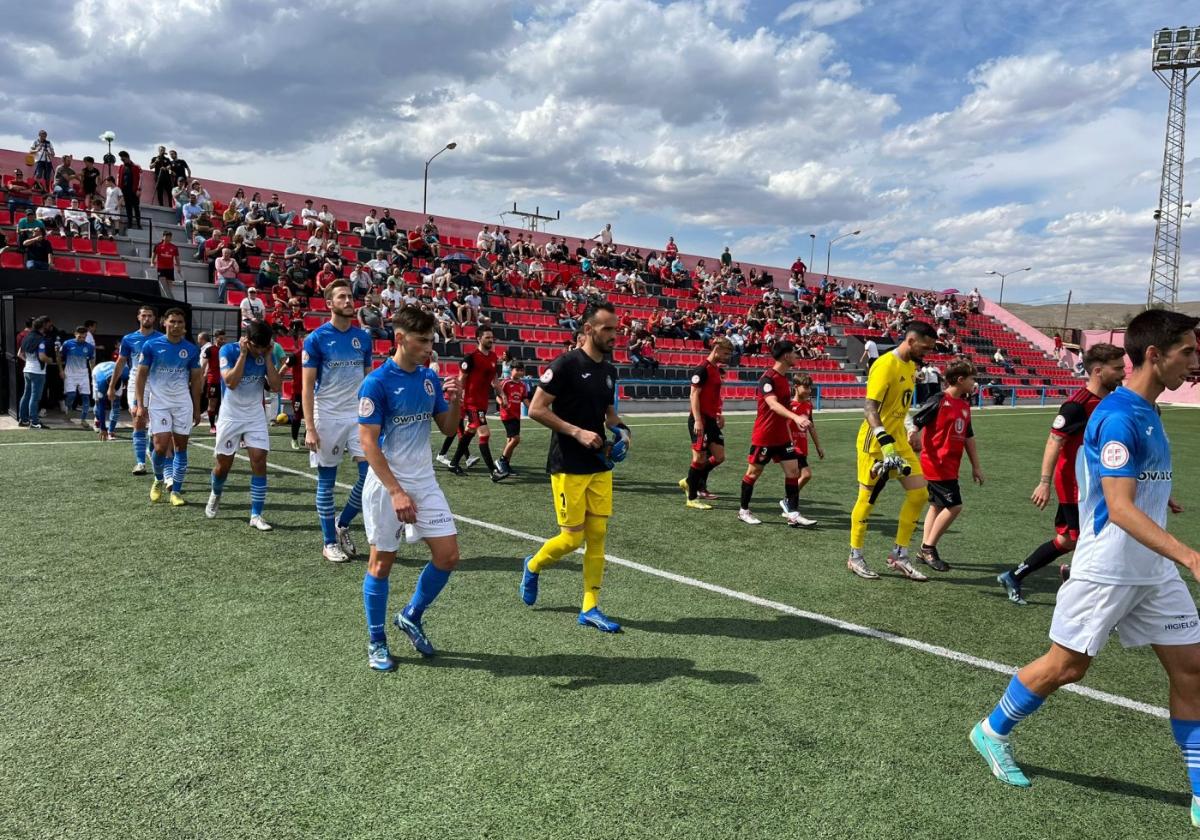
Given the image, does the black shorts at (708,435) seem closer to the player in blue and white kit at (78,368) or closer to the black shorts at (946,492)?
the black shorts at (946,492)

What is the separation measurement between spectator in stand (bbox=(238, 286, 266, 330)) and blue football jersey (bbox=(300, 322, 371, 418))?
1216cm

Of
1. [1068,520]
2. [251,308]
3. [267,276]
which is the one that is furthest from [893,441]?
[267,276]

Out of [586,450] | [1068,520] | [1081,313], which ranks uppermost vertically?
[1081,313]

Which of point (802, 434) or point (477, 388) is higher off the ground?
point (477, 388)

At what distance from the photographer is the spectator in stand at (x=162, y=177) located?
73.1 feet

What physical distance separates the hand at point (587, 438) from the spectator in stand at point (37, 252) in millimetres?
17191

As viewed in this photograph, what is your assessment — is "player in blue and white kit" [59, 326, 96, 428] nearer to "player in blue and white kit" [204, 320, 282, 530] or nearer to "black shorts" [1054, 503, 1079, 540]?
"player in blue and white kit" [204, 320, 282, 530]

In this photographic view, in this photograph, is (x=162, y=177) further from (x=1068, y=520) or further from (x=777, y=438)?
(x=1068, y=520)

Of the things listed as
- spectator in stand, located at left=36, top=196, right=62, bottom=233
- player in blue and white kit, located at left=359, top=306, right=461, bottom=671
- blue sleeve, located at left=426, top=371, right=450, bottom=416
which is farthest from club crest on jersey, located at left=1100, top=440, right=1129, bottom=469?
spectator in stand, located at left=36, top=196, right=62, bottom=233

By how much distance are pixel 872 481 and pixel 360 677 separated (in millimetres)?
4394

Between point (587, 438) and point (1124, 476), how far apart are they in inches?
110

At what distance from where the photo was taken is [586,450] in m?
4.93

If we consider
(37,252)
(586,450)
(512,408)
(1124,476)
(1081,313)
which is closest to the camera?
(1124,476)

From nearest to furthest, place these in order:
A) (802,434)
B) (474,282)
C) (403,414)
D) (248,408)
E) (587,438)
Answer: (403,414) < (587,438) < (248,408) < (802,434) < (474,282)
